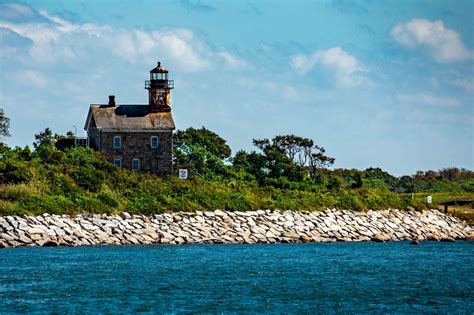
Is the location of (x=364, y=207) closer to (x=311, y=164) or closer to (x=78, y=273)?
(x=311, y=164)

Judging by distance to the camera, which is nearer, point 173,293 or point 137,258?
point 173,293

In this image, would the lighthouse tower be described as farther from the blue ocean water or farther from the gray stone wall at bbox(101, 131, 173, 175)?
the blue ocean water

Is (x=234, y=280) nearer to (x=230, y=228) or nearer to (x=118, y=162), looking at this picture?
(x=230, y=228)

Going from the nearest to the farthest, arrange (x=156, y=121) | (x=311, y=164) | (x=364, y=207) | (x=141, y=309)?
(x=141, y=309) < (x=364, y=207) < (x=156, y=121) < (x=311, y=164)

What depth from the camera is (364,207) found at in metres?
66.2

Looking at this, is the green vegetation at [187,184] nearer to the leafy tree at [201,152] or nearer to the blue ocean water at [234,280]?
the leafy tree at [201,152]

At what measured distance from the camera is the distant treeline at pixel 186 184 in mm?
56438

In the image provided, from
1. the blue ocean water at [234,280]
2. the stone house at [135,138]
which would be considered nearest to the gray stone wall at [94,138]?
the stone house at [135,138]

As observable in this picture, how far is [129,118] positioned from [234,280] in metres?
33.8

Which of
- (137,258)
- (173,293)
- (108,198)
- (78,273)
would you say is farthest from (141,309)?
(108,198)

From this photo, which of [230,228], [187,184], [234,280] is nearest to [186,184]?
[187,184]

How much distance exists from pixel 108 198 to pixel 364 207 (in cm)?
1792

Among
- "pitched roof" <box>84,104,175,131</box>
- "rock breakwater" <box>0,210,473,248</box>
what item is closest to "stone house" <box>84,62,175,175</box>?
"pitched roof" <box>84,104,175,131</box>

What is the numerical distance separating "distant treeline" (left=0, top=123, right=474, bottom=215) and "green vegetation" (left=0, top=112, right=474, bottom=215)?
6 cm
